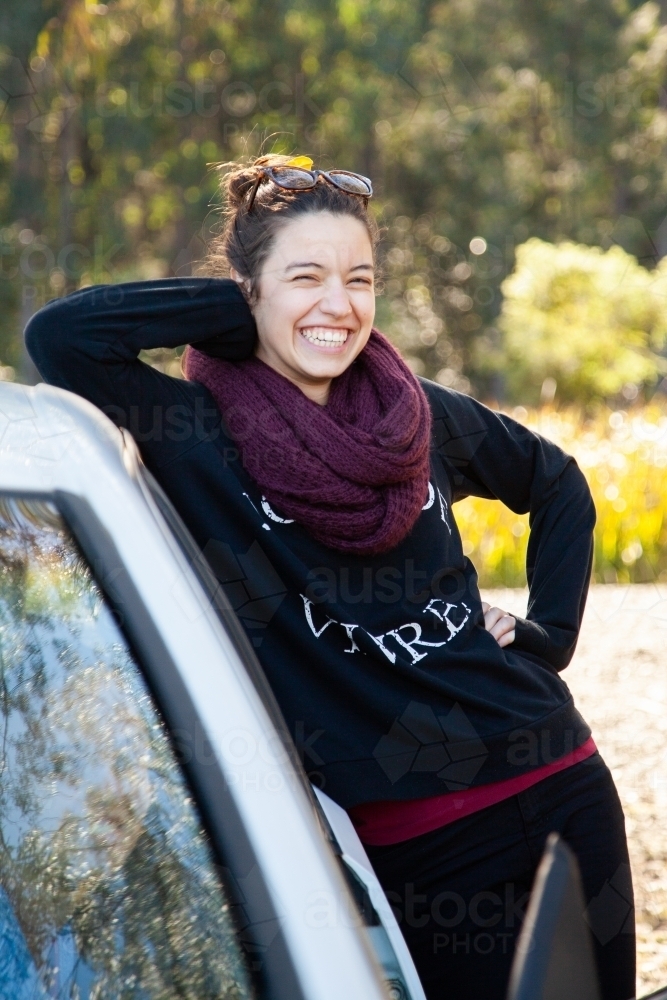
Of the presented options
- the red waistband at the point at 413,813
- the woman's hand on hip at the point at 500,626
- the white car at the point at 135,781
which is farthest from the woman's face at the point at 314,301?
the white car at the point at 135,781

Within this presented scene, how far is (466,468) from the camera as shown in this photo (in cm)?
232

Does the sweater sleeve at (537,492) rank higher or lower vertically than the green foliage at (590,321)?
higher

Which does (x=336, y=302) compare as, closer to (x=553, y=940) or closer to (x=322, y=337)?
(x=322, y=337)

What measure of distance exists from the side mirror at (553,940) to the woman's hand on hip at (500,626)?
1.09 metres

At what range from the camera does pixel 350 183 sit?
2203 millimetres

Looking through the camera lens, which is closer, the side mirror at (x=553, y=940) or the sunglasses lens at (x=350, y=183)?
the side mirror at (x=553, y=940)

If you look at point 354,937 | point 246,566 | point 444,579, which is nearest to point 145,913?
point 354,937

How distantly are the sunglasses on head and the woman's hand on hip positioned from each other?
0.86 m

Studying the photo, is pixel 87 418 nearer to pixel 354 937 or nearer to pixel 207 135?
pixel 354 937

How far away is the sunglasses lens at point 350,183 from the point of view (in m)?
2.19

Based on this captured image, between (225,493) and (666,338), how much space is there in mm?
15426

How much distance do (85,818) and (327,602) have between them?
72 cm

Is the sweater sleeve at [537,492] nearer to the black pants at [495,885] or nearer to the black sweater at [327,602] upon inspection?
the black sweater at [327,602]

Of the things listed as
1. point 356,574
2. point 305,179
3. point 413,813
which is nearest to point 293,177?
point 305,179
